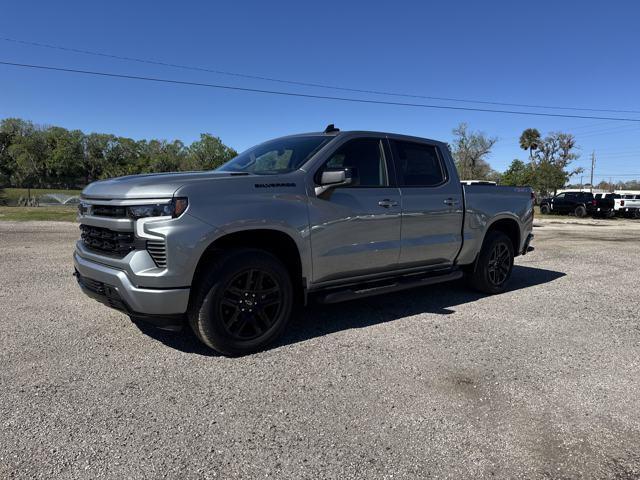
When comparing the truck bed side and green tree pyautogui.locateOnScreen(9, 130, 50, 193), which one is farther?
green tree pyautogui.locateOnScreen(9, 130, 50, 193)

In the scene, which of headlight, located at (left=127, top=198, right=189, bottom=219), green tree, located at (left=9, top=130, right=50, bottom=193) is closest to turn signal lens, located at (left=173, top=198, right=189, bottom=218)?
headlight, located at (left=127, top=198, right=189, bottom=219)

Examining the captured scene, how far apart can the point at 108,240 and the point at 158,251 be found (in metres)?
0.63

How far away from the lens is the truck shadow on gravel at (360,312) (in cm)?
425

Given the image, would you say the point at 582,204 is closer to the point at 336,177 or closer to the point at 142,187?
the point at 336,177

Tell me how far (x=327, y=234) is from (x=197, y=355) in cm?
153

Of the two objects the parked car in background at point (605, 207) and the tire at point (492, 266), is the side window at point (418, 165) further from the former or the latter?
the parked car in background at point (605, 207)

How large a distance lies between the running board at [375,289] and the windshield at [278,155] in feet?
4.04

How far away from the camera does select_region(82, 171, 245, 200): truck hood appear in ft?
11.3

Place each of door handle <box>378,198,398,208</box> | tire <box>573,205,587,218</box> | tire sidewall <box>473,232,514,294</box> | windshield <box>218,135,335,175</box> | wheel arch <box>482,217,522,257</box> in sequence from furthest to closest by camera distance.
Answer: tire <box>573,205,587,218</box> → wheel arch <box>482,217,522,257</box> → tire sidewall <box>473,232,514,294</box> → door handle <box>378,198,398,208</box> → windshield <box>218,135,335,175</box>

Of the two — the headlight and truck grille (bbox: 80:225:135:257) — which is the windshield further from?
truck grille (bbox: 80:225:135:257)

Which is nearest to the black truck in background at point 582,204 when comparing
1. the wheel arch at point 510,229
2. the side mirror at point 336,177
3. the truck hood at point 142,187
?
the wheel arch at point 510,229

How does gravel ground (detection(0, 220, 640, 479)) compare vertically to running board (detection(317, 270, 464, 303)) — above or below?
below

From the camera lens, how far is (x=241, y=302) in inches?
150

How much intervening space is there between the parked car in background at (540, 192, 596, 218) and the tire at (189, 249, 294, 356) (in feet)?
104
